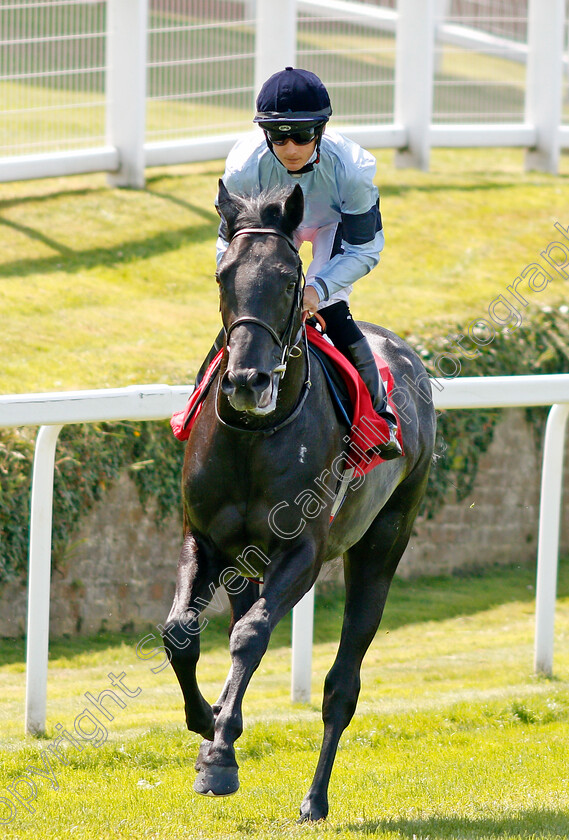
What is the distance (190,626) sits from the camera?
368cm

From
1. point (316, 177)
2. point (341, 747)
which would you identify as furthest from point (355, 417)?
point (341, 747)

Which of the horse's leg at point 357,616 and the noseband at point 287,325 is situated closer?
the noseband at point 287,325

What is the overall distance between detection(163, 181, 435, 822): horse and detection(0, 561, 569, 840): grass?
0.29 meters

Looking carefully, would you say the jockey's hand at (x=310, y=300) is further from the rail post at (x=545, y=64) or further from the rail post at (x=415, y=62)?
the rail post at (x=545, y=64)

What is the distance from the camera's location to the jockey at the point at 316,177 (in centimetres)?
380

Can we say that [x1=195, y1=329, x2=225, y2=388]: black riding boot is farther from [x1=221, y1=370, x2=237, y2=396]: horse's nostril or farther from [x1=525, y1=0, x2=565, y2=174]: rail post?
[x1=525, y1=0, x2=565, y2=174]: rail post

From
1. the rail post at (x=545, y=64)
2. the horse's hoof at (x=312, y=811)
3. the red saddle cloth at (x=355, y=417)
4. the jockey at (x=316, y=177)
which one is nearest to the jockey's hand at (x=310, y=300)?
the jockey at (x=316, y=177)

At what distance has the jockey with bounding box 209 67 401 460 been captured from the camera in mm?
3801

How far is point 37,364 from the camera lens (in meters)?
7.27

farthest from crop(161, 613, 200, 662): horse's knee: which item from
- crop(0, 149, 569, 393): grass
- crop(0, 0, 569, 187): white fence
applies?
crop(0, 0, 569, 187): white fence

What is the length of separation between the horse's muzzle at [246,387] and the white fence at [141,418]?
1.42 metres

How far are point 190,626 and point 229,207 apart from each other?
4.28ft

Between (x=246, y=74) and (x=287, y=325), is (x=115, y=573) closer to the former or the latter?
(x=287, y=325)

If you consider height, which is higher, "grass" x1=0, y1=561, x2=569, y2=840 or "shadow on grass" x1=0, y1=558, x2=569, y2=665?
"grass" x1=0, y1=561, x2=569, y2=840
